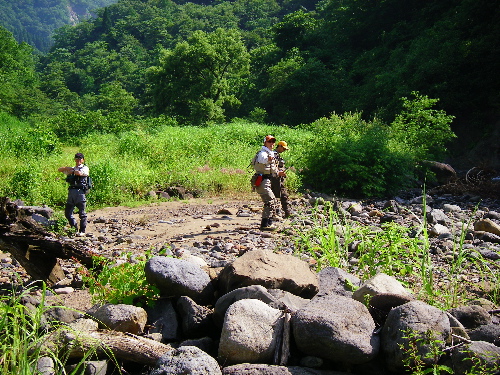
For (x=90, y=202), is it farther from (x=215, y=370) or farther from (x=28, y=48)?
(x=28, y=48)

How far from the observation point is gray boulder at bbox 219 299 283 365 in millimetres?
3189

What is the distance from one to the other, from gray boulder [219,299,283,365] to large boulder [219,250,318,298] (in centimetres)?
53

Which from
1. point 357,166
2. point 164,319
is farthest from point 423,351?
point 357,166

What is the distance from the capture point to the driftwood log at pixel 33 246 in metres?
4.95

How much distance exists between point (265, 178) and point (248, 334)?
4.96 metres

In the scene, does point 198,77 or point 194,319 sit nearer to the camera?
point 194,319

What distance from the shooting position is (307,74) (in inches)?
1373

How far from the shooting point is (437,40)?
80.2 ft

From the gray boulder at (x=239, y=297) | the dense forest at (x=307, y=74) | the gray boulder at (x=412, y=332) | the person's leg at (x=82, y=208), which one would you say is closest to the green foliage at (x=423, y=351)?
the gray boulder at (x=412, y=332)

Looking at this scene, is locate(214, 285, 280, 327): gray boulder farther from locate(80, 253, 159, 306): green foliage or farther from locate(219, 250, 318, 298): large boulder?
locate(80, 253, 159, 306): green foliage

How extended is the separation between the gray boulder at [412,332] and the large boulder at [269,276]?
88 cm

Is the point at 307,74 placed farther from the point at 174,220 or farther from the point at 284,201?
the point at 174,220

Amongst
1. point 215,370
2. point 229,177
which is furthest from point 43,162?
point 215,370

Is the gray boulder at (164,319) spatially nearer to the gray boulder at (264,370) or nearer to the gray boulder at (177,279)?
the gray boulder at (177,279)
